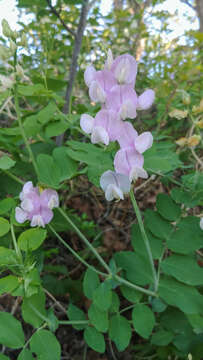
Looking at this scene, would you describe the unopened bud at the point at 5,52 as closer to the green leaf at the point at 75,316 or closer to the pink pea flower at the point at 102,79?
the pink pea flower at the point at 102,79

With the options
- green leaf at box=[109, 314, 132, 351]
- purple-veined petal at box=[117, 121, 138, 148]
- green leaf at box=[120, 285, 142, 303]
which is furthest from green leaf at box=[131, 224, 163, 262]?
purple-veined petal at box=[117, 121, 138, 148]

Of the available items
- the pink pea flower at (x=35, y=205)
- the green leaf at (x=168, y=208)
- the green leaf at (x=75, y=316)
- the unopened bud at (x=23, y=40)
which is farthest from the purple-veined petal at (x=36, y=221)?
the unopened bud at (x=23, y=40)

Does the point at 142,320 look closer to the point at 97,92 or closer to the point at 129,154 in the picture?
the point at 129,154

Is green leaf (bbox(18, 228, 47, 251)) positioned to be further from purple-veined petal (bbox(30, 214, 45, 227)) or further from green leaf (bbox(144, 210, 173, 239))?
green leaf (bbox(144, 210, 173, 239))

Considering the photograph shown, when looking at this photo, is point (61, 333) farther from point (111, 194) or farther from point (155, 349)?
point (111, 194)

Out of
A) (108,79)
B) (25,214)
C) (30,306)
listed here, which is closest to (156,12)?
(108,79)

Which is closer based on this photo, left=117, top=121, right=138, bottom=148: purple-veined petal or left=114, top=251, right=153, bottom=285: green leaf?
left=117, top=121, right=138, bottom=148: purple-veined petal

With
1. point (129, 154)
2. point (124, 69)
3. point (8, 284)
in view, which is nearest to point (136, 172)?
point (129, 154)
